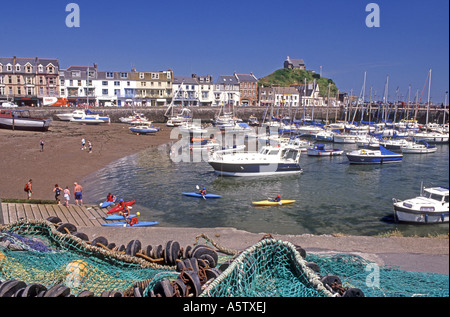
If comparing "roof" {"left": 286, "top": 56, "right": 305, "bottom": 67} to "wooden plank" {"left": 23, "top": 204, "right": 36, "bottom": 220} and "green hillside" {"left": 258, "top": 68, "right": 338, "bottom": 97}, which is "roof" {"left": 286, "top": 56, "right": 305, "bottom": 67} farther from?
"wooden plank" {"left": 23, "top": 204, "right": 36, "bottom": 220}

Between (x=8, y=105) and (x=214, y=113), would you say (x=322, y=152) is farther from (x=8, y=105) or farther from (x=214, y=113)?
(x=8, y=105)

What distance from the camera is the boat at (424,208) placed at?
15445 millimetres

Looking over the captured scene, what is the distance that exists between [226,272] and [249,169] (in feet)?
80.4

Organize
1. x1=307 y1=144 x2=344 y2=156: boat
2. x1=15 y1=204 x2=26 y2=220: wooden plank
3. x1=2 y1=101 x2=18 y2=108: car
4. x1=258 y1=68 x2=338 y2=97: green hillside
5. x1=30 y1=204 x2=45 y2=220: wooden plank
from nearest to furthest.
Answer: x1=15 y1=204 x2=26 y2=220: wooden plank, x1=30 y1=204 x2=45 y2=220: wooden plank, x1=307 y1=144 x2=344 y2=156: boat, x1=2 y1=101 x2=18 y2=108: car, x1=258 y1=68 x2=338 y2=97: green hillside

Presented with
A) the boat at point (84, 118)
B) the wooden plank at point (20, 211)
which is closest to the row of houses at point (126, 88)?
the boat at point (84, 118)

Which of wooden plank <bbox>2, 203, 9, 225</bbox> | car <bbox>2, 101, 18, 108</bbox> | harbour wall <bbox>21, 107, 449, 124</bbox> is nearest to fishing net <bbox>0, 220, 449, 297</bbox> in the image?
wooden plank <bbox>2, 203, 9, 225</bbox>

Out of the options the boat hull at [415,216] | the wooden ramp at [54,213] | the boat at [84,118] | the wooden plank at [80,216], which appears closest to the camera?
the wooden ramp at [54,213]

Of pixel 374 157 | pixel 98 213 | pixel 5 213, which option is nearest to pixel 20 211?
pixel 5 213

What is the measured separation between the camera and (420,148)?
35812 mm

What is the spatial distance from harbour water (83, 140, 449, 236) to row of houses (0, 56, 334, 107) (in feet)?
104

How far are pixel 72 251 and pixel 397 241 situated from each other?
8945 mm

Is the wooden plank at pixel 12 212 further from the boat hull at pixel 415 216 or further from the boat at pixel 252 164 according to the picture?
the boat at pixel 252 164

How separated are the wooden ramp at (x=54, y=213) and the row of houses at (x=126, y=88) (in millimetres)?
48487

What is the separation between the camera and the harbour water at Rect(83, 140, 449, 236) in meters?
18.8
